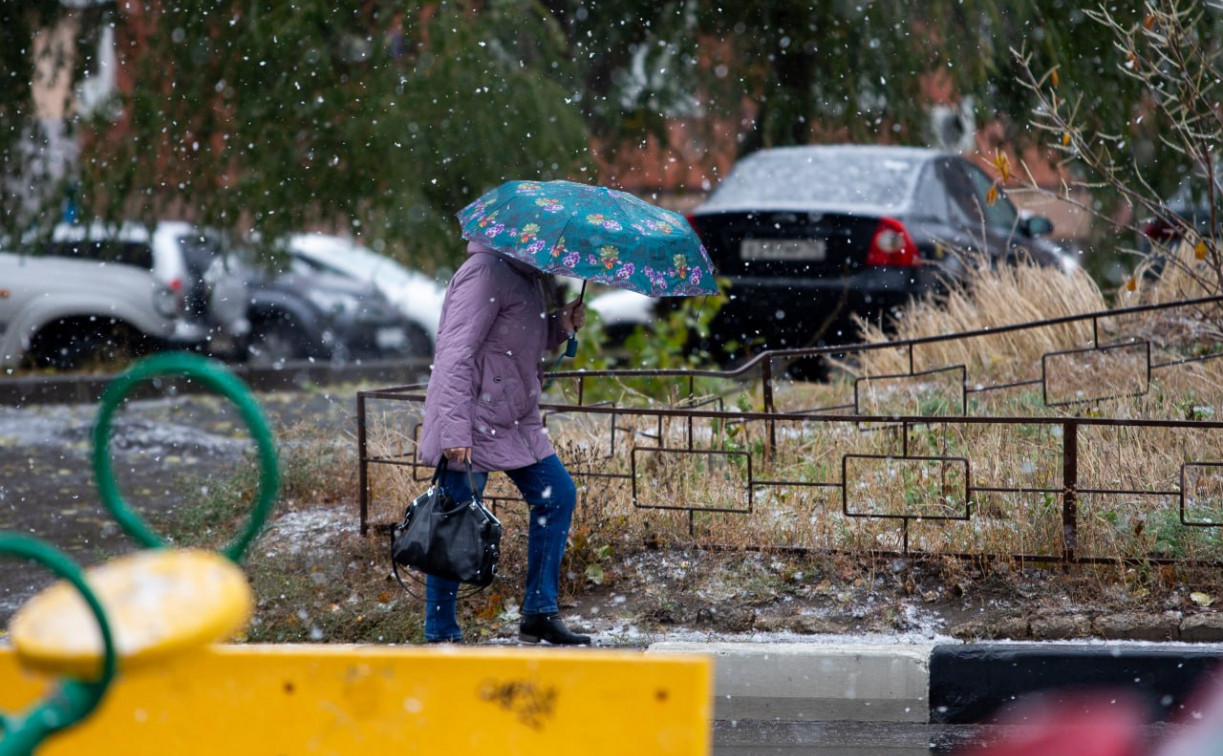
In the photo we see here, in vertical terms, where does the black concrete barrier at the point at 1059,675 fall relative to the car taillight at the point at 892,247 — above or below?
below

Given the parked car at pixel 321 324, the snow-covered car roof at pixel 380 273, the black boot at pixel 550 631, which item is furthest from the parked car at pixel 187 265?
the black boot at pixel 550 631

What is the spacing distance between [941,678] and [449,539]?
164cm

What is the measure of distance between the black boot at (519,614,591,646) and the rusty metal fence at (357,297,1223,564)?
85 centimetres

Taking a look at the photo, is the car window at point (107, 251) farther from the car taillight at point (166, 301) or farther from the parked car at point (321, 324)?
the parked car at point (321, 324)

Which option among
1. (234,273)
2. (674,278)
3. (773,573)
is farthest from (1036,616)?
(234,273)

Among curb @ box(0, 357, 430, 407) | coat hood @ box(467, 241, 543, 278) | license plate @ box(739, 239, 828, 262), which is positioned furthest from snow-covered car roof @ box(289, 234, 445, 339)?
coat hood @ box(467, 241, 543, 278)

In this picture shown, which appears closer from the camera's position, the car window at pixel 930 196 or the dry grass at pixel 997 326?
the dry grass at pixel 997 326

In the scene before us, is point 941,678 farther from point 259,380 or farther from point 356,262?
point 356,262

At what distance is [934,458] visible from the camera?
5.25 metres

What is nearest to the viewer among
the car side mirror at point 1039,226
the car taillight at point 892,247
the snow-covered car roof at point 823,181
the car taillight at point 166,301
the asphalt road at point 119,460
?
the asphalt road at point 119,460

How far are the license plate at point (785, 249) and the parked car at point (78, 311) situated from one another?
5527 mm

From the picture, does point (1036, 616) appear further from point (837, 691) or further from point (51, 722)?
point (51, 722)

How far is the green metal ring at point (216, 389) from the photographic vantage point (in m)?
2.21

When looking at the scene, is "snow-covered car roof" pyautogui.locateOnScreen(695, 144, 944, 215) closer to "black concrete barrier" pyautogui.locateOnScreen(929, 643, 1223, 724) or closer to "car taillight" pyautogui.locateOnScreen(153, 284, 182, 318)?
"car taillight" pyautogui.locateOnScreen(153, 284, 182, 318)
